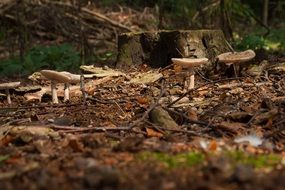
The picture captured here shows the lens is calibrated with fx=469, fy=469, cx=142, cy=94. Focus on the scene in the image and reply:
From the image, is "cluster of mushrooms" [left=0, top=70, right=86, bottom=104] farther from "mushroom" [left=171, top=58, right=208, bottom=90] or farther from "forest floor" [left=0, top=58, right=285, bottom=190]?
"mushroom" [left=171, top=58, right=208, bottom=90]

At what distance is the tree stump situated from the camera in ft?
24.1

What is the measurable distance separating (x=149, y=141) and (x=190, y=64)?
97.3 inches

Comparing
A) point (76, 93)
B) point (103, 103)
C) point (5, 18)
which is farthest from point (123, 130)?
point (5, 18)

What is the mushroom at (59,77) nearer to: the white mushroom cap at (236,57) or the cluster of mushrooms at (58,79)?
the cluster of mushrooms at (58,79)

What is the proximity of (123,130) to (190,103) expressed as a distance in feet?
4.51

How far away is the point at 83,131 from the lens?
4.14 metres

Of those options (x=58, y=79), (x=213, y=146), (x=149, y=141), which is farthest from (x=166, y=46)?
(x=213, y=146)

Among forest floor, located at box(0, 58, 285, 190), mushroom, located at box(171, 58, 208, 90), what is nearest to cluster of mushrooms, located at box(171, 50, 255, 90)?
mushroom, located at box(171, 58, 208, 90)

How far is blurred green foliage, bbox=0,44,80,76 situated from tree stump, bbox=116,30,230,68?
6.72ft

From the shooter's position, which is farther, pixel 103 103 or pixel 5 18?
pixel 5 18

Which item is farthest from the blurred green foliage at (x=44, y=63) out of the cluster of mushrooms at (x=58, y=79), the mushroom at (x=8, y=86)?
the cluster of mushrooms at (x=58, y=79)

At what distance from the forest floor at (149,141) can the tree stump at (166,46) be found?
1.12m

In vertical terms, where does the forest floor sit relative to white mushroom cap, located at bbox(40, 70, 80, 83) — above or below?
below

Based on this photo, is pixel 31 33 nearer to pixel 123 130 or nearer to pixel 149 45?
pixel 149 45
